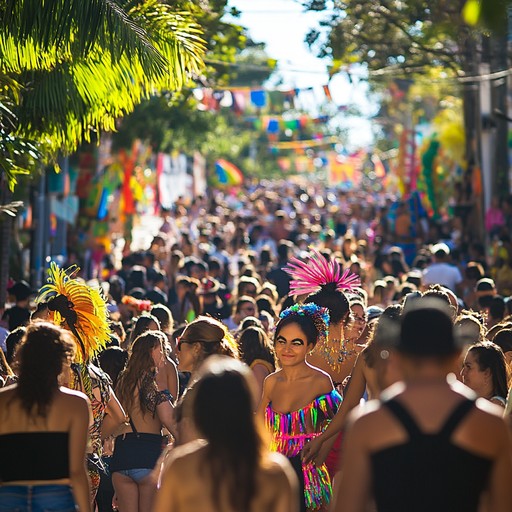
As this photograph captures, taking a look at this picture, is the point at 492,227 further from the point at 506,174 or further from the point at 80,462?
the point at 80,462

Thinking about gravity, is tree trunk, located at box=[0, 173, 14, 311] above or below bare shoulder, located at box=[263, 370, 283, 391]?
above

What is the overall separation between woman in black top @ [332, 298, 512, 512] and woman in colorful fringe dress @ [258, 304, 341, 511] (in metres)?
2.98

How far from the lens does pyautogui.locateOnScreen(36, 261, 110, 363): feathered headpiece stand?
8.21 m

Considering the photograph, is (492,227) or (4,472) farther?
(492,227)

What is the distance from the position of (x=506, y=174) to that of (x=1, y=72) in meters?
17.7

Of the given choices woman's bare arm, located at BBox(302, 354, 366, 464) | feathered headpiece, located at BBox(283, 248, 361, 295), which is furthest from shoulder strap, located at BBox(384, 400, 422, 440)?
feathered headpiece, located at BBox(283, 248, 361, 295)

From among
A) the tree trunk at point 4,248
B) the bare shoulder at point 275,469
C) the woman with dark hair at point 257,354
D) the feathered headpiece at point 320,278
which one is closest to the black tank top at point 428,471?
the bare shoulder at point 275,469

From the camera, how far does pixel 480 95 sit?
2456 cm

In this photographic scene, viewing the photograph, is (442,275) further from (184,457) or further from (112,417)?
(184,457)

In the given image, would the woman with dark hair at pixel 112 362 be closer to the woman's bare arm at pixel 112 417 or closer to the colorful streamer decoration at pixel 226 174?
the woman's bare arm at pixel 112 417

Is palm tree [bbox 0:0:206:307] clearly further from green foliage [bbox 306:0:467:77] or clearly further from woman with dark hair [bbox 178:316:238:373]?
green foliage [bbox 306:0:467:77]

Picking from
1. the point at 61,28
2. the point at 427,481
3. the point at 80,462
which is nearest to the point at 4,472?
the point at 80,462

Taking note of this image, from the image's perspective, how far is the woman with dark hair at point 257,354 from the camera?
9.07 m

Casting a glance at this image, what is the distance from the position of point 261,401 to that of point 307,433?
421 mm
